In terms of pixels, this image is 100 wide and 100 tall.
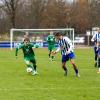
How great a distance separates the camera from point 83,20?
255ft

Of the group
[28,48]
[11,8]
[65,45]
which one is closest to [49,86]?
[65,45]

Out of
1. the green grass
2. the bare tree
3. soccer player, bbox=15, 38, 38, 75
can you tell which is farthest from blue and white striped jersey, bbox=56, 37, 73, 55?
the bare tree

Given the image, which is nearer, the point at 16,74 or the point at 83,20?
the point at 16,74

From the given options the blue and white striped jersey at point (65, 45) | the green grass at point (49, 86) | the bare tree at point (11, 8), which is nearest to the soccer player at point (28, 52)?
the green grass at point (49, 86)

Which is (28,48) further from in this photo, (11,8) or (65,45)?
(11,8)

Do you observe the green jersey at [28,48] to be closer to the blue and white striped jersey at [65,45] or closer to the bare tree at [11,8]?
the blue and white striped jersey at [65,45]

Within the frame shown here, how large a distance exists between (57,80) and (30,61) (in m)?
2.90

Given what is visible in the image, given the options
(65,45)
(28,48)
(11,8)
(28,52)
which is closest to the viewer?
(65,45)

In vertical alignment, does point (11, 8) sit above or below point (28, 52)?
above

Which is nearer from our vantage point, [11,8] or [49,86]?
[49,86]

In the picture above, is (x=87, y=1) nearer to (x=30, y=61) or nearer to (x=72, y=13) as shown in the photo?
(x=72, y=13)

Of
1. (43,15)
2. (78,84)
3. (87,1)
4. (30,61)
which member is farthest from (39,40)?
(78,84)

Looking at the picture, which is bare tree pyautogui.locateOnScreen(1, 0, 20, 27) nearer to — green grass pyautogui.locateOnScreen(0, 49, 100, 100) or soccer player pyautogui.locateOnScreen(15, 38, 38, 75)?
green grass pyautogui.locateOnScreen(0, 49, 100, 100)

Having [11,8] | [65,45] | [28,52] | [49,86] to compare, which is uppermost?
[11,8]
